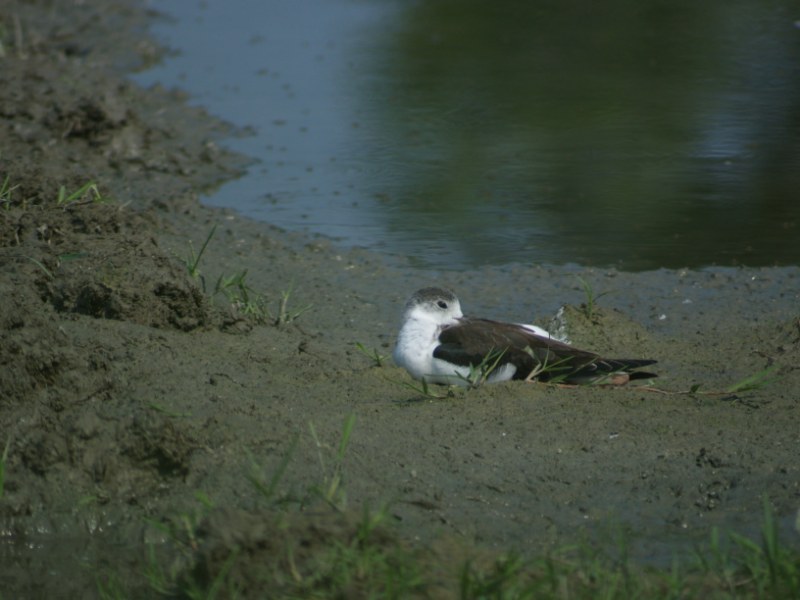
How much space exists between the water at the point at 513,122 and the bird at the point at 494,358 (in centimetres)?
201

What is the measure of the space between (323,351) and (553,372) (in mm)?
1163

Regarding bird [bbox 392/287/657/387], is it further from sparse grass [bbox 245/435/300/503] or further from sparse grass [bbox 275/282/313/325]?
sparse grass [bbox 245/435/300/503]

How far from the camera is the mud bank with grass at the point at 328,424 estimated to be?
3.65 meters

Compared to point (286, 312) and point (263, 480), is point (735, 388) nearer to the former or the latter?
point (263, 480)

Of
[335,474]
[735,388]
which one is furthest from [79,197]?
[735,388]

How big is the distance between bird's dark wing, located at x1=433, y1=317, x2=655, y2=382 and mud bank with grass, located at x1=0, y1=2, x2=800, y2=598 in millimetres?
108

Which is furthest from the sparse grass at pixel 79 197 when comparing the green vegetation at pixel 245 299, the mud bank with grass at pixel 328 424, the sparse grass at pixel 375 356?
the sparse grass at pixel 375 356

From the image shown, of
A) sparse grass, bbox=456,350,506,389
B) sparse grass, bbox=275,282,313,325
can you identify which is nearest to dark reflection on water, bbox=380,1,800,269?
sparse grass, bbox=275,282,313,325

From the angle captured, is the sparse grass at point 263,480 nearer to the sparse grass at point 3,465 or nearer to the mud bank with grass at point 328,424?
the mud bank with grass at point 328,424

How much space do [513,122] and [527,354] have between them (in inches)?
214

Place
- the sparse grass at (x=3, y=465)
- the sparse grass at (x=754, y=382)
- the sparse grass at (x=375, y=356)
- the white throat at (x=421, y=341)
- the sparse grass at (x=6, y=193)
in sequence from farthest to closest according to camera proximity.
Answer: the sparse grass at (x=6, y=193)
the sparse grass at (x=375, y=356)
the white throat at (x=421, y=341)
the sparse grass at (x=754, y=382)
the sparse grass at (x=3, y=465)

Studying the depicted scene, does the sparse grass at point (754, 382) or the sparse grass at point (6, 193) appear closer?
the sparse grass at point (754, 382)

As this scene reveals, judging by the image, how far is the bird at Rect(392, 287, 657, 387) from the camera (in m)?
5.29

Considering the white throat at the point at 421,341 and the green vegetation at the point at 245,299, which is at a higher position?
the white throat at the point at 421,341
